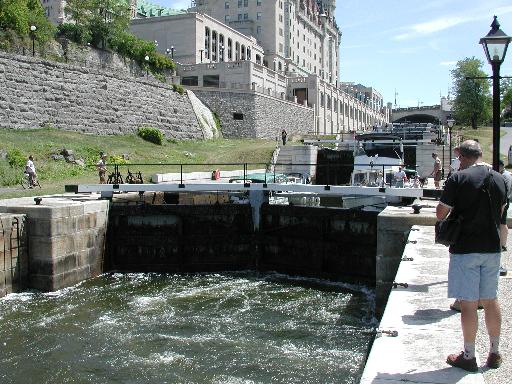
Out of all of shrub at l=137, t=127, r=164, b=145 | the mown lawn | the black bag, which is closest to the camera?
the black bag

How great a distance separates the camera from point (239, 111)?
5238 cm

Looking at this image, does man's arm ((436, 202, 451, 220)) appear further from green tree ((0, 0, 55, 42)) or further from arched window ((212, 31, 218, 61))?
arched window ((212, 31, 218, 61))

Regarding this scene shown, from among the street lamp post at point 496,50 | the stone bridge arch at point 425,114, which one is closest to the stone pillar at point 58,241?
the street lamp post at point 496,50

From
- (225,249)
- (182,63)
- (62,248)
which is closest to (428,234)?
(225,249)

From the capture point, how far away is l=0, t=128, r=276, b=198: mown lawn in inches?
921

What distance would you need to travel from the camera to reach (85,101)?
3612 cm

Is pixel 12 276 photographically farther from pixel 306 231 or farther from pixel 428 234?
pixel 428 234

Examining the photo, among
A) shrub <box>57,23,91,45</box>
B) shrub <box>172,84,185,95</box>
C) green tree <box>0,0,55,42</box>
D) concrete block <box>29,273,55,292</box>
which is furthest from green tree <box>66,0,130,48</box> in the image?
concrete block <box>29,273,55,292</box>

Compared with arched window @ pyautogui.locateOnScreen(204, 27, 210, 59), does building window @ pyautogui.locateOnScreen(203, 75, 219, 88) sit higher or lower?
lower

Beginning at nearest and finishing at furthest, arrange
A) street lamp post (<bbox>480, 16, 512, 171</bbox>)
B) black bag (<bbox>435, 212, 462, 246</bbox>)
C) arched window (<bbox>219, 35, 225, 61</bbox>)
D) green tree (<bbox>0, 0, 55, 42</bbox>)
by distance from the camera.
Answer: black bag (<bbox>435, 212, 462, 246</bbox>)
street lamp post (<bbox>480, 16, 512, 171</bbox>)
green tree (<bbox>0, 0, 55, 42</bbox>)
arched window (<bbox>219, 35, 225, 61</bbox>)

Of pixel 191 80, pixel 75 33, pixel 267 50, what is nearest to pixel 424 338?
pixel 75 33

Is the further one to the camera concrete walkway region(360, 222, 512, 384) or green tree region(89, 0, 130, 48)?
green tree region(89, 0, 130, 48)

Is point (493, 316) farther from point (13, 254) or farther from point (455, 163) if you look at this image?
point (455, 163)

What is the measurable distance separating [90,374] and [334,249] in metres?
8.43
